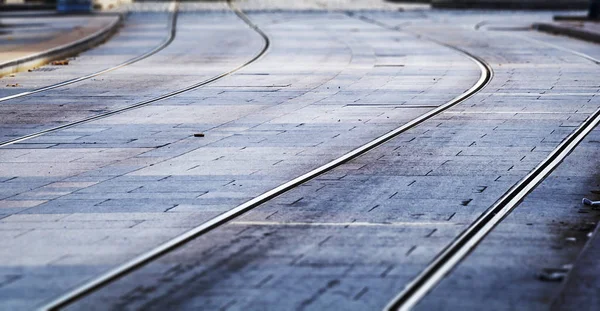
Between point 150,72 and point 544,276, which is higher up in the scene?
point 544,276

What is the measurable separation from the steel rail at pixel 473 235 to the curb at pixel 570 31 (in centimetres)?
1775

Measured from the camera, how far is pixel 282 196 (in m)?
9.79

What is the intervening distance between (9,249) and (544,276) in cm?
362

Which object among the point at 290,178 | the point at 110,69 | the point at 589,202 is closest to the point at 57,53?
the point at 110,69

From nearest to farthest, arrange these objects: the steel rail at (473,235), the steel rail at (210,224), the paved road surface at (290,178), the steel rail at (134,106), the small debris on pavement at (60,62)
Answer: the steel rail at (473,235), the steel rail at (210,224), the paved road surface at (290,178), the steel rail at (134,106), the small debris on pavement at (60,62)

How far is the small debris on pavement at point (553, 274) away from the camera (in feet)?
23.7

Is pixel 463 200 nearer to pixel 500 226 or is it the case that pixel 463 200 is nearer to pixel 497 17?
pixel 500 226

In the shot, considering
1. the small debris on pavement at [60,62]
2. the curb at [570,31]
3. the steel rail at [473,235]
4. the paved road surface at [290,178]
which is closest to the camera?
the steel rail at [473,235]

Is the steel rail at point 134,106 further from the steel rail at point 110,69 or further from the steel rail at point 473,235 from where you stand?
the steel rail at point 473,235

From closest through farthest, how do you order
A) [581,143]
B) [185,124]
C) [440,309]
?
[440,309] < [581,143] < [185,124]

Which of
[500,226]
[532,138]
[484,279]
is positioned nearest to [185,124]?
[532,138]

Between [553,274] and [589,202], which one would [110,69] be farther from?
[553,274]

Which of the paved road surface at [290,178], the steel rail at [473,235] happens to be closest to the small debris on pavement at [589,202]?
the paved road surface at [290,178]

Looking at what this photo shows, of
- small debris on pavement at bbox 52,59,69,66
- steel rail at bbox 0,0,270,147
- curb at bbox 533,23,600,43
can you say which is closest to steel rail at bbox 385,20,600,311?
steel rail at bbox 0,0,270,147
